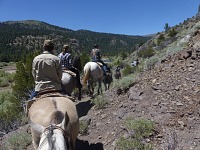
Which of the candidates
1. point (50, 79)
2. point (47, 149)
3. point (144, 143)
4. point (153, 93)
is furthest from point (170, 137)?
point (47, 149)

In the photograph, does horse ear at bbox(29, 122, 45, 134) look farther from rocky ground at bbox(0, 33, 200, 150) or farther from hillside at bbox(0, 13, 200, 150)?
rocky ground at bbox(0, 33, 200, 150)

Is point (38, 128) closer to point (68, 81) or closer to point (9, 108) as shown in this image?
point (68, 81)

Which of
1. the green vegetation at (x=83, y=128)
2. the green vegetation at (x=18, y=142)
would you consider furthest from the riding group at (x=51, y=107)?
the green vegetation at (x=18, y=142)

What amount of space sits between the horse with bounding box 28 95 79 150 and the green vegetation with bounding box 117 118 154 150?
125cm

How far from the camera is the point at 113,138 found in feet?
22.5

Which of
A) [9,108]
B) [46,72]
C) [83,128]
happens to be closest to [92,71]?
[83,128]

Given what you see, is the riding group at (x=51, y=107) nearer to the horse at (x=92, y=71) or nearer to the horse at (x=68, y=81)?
the horse at (x=68, y=81)

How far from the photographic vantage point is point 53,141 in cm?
352

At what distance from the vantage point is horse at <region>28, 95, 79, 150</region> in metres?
3.56

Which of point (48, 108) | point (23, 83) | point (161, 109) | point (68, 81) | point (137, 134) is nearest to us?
point (48, 108)

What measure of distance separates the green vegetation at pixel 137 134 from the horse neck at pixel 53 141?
2370 millimetres

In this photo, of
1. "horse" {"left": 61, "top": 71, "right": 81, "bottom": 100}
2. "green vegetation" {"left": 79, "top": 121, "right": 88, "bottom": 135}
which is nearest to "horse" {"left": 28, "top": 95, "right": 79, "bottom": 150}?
"green vegetation" {"left": 79, "top": 121, "right": 88, "bottom": 135}

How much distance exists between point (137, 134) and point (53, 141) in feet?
9.82

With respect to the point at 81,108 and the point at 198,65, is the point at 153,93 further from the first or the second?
the point at 81,108
